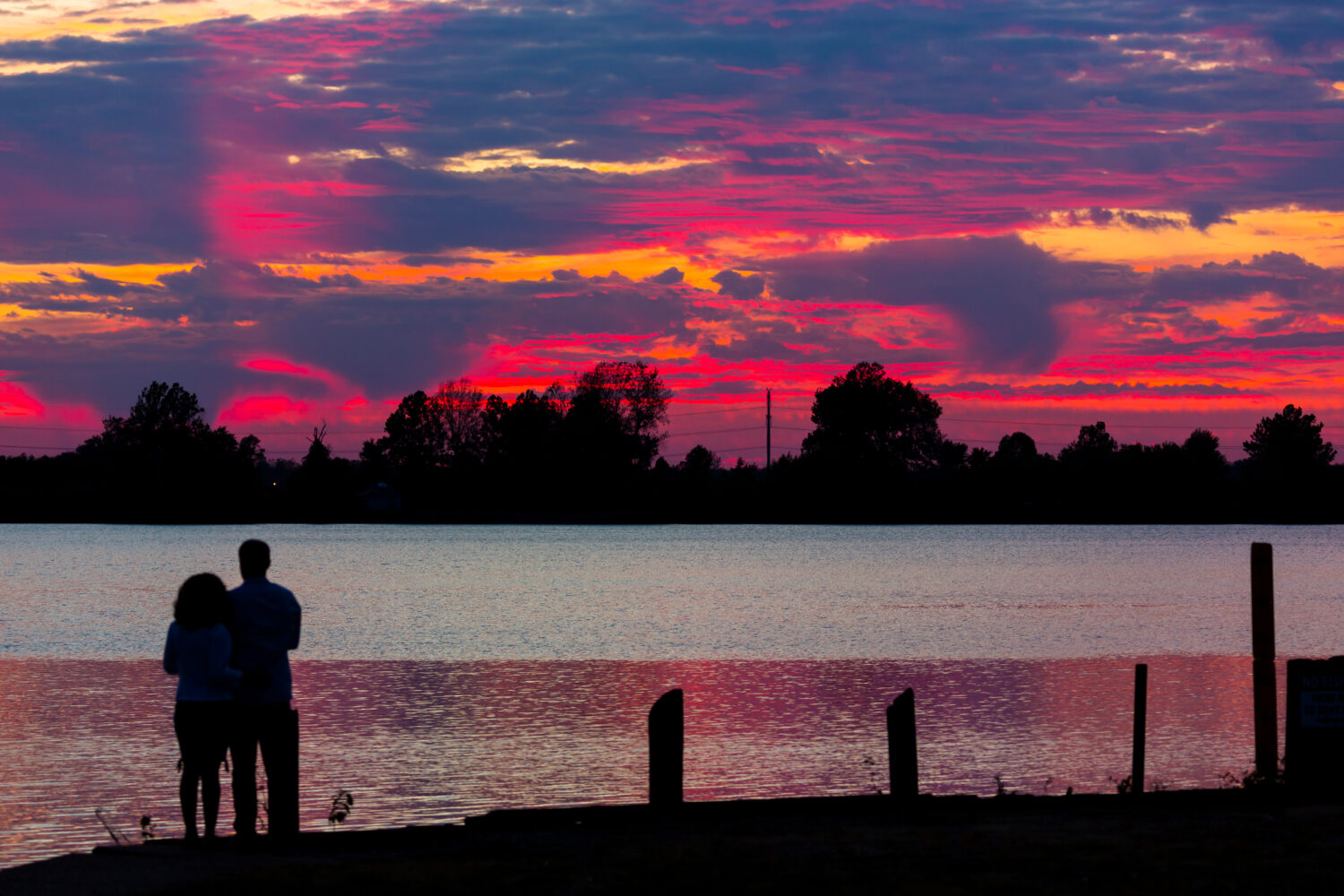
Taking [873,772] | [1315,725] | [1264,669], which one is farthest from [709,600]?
[1315,725]

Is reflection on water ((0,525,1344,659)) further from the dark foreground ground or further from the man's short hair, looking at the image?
the man's short hair

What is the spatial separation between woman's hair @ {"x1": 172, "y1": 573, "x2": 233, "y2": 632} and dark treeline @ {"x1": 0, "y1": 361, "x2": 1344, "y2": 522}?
6259 inches

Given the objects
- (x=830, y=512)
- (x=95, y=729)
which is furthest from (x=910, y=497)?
(x=95, y=729)

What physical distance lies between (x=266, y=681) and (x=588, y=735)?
38.0 ft

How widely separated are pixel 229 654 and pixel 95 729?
13.1 m

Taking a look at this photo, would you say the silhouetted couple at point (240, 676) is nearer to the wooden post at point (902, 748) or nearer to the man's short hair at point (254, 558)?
the man's short hair at point (254, 558)

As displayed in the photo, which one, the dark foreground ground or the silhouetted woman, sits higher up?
the silhouetted woman

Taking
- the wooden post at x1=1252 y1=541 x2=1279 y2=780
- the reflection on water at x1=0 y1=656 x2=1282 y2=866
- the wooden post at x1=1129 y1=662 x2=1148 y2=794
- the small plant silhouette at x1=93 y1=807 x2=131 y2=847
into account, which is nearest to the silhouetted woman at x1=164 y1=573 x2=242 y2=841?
the small plant silhouette at x1=93 y1=807 x2=131 y2=847

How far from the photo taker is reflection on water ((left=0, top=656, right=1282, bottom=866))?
1747 cm

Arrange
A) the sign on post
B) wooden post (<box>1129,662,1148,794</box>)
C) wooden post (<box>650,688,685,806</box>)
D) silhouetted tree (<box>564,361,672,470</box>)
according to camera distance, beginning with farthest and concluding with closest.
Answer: silhouetted tree (<box>564,361,672,470</box>) → wooden post (<box>1129,662,1148,794</box>) → the sign on post → wooden post (<box>650,688,685,806</box>)

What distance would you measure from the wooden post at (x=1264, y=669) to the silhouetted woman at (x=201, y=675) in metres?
10.5

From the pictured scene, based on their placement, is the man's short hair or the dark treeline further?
the dark treeline

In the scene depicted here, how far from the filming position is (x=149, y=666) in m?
33.7

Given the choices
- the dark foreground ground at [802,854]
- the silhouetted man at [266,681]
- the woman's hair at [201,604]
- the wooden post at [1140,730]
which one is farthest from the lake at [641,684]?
the woman's hair at [201,604]
